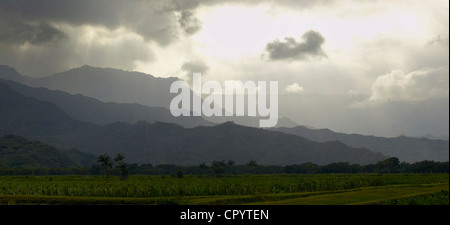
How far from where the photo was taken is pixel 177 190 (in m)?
Answer: 78.1

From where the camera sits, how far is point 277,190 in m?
77.8
